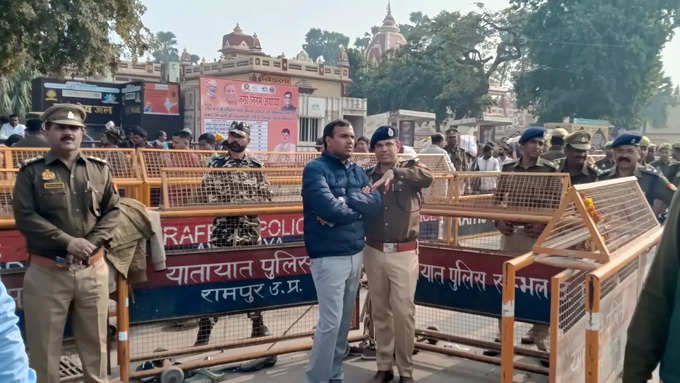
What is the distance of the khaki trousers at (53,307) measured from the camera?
345 centimetres

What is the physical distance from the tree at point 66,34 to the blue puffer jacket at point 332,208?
27.1 ft

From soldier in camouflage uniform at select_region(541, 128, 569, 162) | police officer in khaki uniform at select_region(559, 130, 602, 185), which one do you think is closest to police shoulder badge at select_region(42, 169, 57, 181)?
police officer in khaki uniform at select_region(559, 130, 602, 185)

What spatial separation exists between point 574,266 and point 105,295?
2.77m

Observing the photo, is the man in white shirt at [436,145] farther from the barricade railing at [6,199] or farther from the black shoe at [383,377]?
the barricade railing at [6,199]

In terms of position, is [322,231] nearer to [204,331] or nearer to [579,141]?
[204,331]

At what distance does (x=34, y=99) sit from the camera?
2369 cm

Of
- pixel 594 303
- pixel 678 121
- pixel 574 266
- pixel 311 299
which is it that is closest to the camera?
pixel 594 303

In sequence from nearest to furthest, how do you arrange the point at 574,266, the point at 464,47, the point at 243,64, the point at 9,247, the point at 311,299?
the point at 574,266
the point at 9,247
the point at 311,299
the point at 243,64
the point at 464,47

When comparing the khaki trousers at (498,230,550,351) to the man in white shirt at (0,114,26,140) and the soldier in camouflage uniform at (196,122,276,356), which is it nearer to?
the soldier in camouflage uniform at (196,122,276,356)

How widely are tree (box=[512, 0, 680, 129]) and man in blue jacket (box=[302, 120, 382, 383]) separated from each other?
36.0 meters

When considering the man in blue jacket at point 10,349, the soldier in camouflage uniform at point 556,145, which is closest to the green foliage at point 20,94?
the soldier in camouflage uniform at point 556,145

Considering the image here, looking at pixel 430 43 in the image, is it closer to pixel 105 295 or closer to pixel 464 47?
pixel 464 47

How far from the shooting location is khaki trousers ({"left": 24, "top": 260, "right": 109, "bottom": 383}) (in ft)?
11.3

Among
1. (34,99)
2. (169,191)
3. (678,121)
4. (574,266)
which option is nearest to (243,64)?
(34,99)
